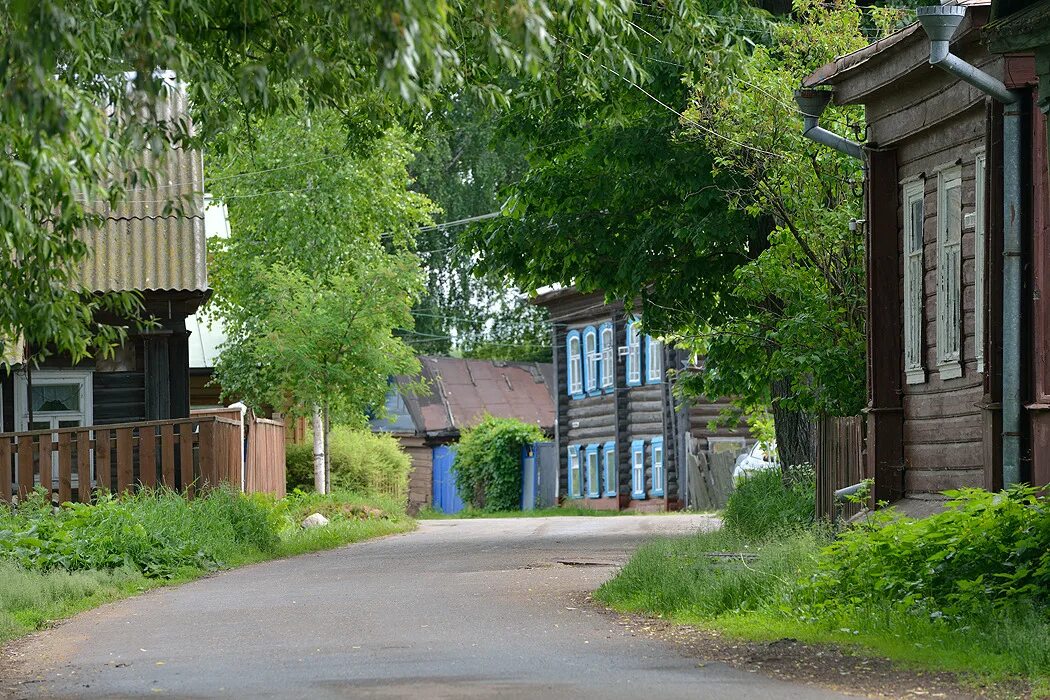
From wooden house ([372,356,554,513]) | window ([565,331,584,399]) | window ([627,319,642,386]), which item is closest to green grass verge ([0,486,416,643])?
window ([627,319,642,386])

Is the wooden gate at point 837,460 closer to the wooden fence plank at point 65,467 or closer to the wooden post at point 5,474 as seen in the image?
the wooden fence plank at point 65,467

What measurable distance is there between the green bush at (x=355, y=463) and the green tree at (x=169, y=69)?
2112 cm

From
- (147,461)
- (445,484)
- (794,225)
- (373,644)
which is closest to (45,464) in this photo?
(147,461)

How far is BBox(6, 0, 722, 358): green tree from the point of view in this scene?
21.0ft

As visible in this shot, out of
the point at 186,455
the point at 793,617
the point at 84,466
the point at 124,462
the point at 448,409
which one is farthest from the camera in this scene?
the point at 448,409

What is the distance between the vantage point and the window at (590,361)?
43.0 m

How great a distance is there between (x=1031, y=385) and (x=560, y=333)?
3277 centimetres

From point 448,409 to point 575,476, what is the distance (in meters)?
9.88

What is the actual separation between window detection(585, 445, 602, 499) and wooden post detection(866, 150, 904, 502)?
88.6ft

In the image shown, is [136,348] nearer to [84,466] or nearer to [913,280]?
[84,466]

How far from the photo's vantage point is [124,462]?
1991 cm

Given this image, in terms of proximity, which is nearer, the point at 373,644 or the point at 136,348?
the point at 373,644

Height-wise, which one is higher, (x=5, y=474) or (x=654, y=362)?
(x=654, y=362)

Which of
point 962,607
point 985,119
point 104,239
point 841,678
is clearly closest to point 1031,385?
point 985,119
